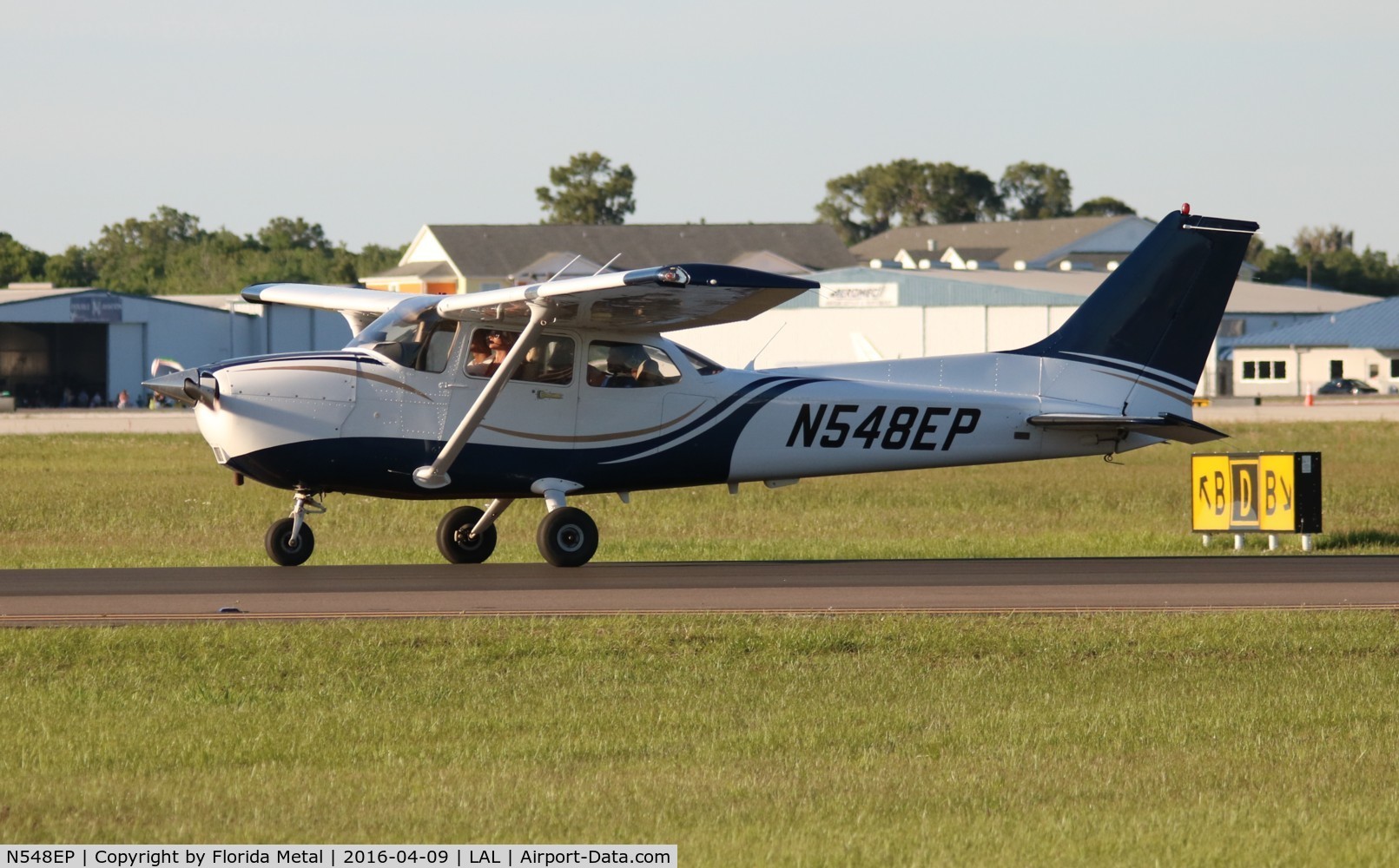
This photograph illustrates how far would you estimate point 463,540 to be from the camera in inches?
646

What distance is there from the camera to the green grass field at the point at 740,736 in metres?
6.27

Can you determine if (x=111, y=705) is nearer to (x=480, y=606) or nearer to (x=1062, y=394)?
(x=480, y=606)

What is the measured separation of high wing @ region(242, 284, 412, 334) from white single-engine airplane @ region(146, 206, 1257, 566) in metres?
0.04

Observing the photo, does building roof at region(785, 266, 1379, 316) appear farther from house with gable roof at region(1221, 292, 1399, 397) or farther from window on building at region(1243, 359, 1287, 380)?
window on building at region(1243, 359, 1287, 380)

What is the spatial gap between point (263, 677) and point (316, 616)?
2.25 meters

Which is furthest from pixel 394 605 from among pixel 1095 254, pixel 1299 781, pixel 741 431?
pixel 1095 254

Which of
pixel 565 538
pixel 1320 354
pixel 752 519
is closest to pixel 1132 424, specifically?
pixel 565 538

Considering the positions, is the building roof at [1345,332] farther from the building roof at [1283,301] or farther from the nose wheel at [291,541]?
the nose wheel at [291,541]

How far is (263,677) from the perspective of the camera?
9328 mm

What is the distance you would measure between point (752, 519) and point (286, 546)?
10.0m

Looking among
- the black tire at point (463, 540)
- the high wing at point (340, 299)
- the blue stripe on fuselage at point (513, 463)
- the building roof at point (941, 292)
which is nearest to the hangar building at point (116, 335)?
the building roof at point (941, 292)

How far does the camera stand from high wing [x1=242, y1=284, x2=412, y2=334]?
17.3 metres

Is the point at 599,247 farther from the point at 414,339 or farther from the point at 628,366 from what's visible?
the point at 414,339

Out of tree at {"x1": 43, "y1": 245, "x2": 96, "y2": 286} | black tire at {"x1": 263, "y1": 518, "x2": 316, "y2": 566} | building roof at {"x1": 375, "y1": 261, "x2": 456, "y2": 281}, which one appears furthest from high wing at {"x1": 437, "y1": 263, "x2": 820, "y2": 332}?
tree at {"x1": 43, "y1": 245, "x2": 96, "y2": 286}
